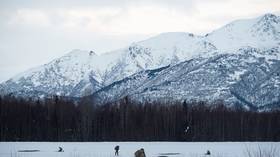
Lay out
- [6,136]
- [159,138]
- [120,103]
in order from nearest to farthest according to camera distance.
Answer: [6,136]
[159,138]
[120,103]

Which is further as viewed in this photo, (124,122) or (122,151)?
(124,122)

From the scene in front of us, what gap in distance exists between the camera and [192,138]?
113562 mm

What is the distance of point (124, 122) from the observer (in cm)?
11362

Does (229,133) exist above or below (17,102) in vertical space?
below

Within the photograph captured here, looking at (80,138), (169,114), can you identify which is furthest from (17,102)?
(169,114)

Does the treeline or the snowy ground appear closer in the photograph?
the snowy ground

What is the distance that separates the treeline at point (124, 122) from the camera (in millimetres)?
103938

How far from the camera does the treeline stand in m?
104

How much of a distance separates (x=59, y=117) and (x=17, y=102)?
31.4 feet

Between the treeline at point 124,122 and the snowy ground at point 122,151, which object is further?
the treeline at point 124,122

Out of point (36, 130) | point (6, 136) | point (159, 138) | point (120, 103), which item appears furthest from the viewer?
point (120, 103)

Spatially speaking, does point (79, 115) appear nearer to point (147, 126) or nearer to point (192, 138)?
point (147, 126)

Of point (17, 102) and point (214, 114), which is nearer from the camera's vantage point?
point (17, 102)

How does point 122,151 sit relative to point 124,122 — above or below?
below
